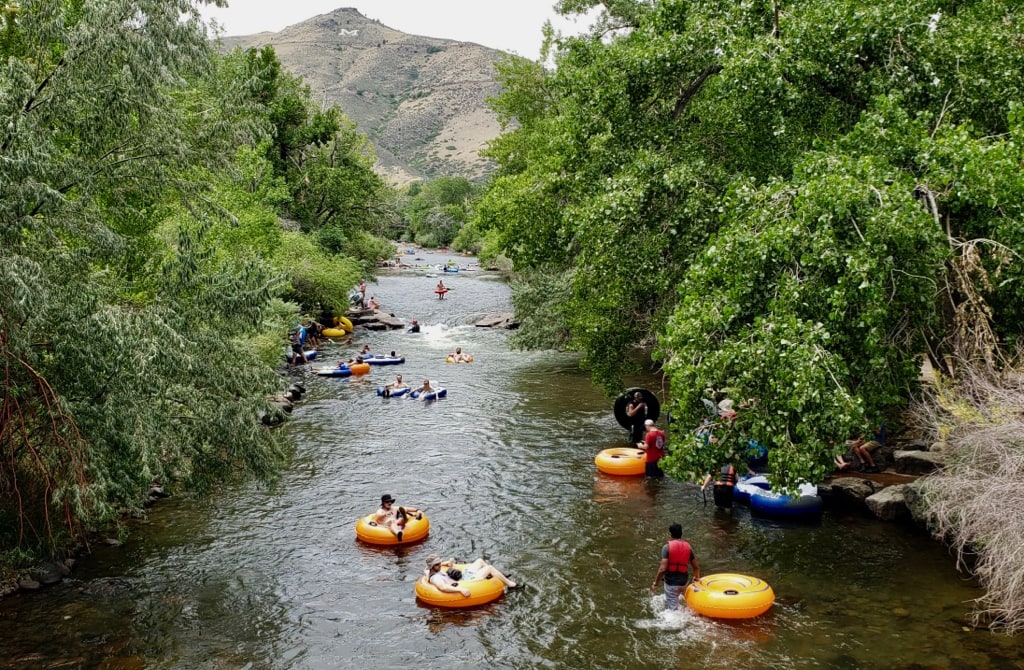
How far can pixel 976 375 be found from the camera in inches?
501

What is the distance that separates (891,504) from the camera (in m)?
15.6

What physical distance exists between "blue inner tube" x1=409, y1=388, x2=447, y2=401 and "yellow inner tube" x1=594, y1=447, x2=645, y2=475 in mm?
8773

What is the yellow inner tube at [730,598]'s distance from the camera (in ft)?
39.1

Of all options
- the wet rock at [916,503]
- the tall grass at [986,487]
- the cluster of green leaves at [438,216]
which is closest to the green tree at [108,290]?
the tall grass at [986,487]

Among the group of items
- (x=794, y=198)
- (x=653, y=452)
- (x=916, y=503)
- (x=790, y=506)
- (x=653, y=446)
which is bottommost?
(x=790, y=506)

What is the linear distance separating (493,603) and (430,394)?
562 inches

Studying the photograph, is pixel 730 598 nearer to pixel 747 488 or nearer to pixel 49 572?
pixel 747 488

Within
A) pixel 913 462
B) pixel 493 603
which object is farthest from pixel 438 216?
pixel 493 603

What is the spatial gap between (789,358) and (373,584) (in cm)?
773

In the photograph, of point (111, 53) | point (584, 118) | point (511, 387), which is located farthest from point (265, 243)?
point (111, 53)

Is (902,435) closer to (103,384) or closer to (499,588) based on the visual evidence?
(499,588)

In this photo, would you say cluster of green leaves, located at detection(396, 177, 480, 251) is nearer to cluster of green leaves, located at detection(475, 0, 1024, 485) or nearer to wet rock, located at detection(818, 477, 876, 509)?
cluster of green leaves, located at detection(475, 0, 1024, 485)

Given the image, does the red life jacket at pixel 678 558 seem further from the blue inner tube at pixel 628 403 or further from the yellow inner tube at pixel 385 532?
the blue inner tube at pixel 628 403

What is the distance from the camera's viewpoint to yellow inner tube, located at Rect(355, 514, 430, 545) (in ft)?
49.2
